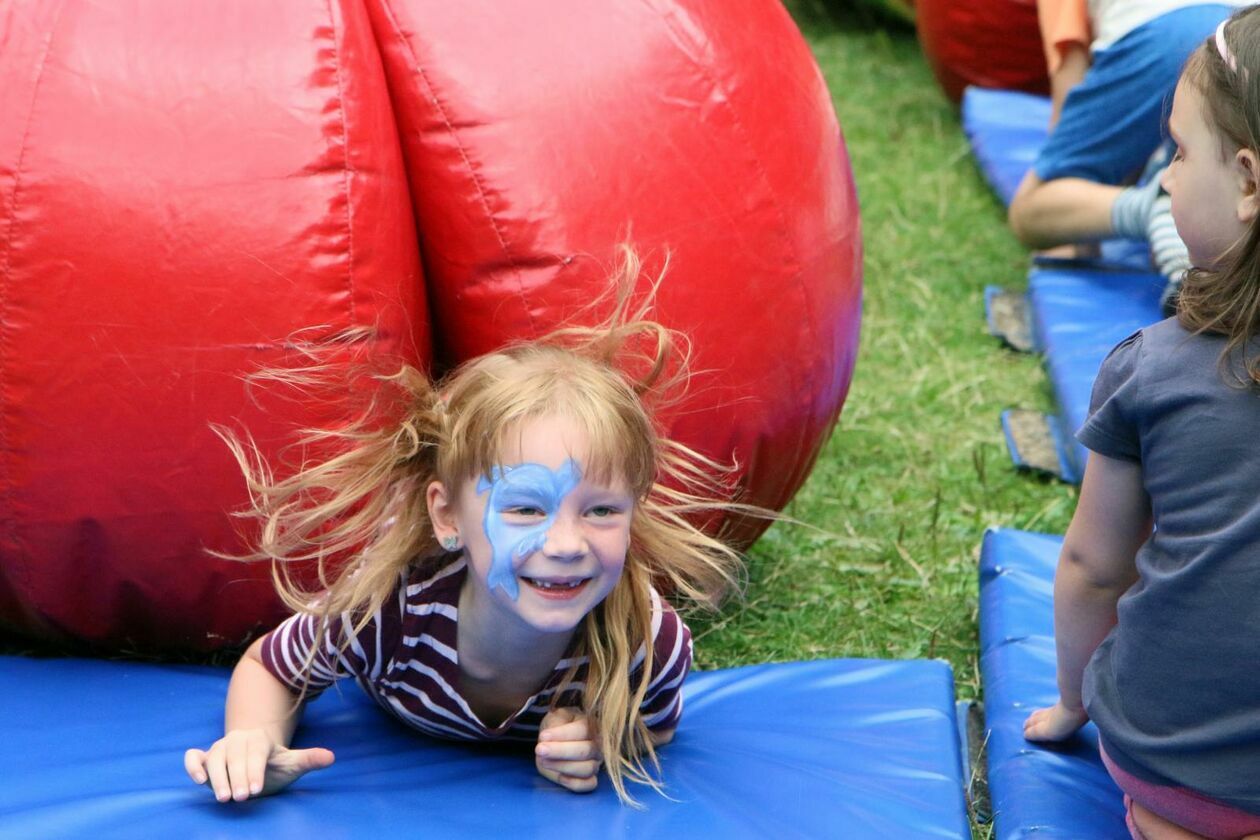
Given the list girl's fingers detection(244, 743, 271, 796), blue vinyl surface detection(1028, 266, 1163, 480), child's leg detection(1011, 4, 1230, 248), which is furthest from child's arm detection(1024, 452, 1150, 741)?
child's leg detection(1011, 4, 1230, 248)

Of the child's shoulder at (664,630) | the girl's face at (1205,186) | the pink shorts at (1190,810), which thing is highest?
the girl's face at (1205,186)

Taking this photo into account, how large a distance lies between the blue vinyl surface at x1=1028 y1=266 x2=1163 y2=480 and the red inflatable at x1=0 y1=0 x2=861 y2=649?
1.23 meters

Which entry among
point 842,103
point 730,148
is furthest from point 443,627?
point 842,103

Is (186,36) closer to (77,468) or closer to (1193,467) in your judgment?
(77,468)

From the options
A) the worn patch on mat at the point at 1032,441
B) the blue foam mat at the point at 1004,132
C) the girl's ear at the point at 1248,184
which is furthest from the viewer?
the blue foam mat at the point at 1004,132

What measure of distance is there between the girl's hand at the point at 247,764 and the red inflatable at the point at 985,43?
14.7ft

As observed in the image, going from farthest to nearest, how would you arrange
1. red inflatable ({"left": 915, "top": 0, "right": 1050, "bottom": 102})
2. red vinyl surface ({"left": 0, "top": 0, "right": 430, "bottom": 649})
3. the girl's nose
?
red inflatable ({"left": 915, "top": 0, "right": 1050, "bottom": 102})
red vinyl surface ({"left": 0, "top": 0, "right": 430, "bottom": 649})
the girl's nose

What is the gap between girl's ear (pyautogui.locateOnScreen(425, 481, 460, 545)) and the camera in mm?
2100

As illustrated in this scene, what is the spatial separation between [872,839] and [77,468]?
1.26 meters

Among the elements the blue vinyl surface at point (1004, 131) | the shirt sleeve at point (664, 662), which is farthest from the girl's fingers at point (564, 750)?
the blue vinyl surface at point (1004, 131)

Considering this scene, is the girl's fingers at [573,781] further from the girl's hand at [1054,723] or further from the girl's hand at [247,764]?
the girl's hand at [1054,723]

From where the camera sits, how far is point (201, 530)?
2.36 m

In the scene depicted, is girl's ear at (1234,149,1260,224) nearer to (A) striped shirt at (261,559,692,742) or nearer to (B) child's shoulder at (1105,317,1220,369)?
(B) child's shoulder at (1105,317,1220,369)

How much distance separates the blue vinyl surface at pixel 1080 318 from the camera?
12.2ft
